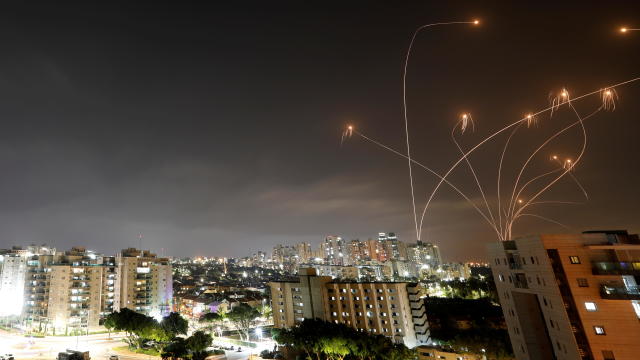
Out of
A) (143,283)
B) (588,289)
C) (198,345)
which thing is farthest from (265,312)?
(588,289)

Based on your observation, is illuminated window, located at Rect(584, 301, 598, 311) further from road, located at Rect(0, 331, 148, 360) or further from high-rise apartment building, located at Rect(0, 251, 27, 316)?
high-rise apartment building, located at Rect(0, 251, 27, 316)

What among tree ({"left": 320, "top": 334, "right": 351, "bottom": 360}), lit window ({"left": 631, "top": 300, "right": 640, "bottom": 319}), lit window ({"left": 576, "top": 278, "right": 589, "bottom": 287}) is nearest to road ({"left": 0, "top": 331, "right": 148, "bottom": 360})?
tree ({"left": 320, "top": 334, "right": 351, "bottom": 360})

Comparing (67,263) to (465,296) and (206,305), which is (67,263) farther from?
(465,296)

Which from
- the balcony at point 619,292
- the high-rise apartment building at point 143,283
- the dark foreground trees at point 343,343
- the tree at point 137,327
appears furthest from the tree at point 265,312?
the balcony at point 619,292

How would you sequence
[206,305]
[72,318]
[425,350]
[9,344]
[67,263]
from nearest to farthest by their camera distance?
[425,350]
[9,344]
[72,318]
[67,263]
[206,305]

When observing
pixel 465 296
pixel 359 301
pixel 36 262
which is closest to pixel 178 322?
pixel 359 301

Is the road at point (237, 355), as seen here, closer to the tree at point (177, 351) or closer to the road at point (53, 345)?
the tree at point (177, 351)
